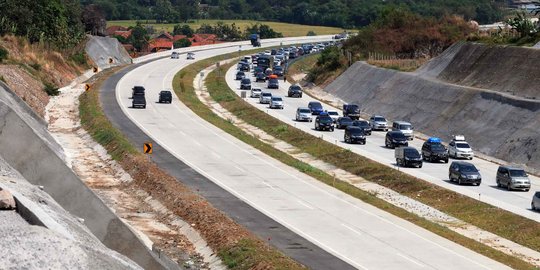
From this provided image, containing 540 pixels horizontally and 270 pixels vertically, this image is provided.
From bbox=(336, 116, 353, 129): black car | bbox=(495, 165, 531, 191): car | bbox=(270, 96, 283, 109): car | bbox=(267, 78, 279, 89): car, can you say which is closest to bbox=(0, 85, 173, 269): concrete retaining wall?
bbox=(495, 165, 531, 191): car

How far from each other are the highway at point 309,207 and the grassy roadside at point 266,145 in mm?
850

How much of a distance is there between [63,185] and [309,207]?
15191 mm

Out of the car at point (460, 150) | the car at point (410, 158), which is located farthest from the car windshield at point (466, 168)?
the car at point (460, 150)

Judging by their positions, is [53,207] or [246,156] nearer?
[53,207]

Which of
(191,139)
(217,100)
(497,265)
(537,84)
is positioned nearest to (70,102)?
(217,100)

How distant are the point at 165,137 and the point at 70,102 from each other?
27.3 m

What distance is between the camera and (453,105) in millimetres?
94062

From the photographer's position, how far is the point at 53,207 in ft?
118

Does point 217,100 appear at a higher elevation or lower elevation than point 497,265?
lower

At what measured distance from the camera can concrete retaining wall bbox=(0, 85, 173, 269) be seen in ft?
129

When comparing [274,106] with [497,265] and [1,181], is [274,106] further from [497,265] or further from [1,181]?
[1,181]

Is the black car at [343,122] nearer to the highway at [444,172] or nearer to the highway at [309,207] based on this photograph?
the highway at [444,172]

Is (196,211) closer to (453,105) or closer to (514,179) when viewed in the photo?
(514,179)

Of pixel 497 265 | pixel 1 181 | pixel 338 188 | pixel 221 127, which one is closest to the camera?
pixel 1 181
